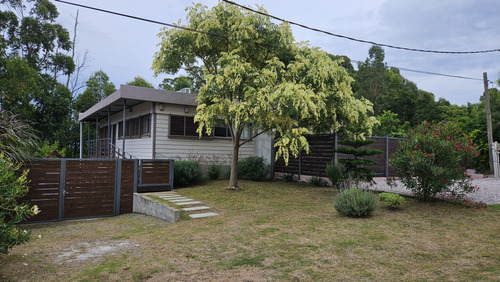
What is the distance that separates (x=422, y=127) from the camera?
7.49 m

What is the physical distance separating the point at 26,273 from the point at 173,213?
3092mm

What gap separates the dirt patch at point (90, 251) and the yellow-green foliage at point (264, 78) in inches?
155

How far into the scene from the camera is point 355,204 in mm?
6039

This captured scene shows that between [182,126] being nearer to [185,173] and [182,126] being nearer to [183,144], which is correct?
[183,144]

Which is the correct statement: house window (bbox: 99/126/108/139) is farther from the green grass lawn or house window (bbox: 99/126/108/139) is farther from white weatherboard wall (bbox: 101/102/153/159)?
the green grass lawn

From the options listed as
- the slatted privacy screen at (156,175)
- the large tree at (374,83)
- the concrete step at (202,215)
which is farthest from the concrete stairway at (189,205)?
the large tree at (374,83)

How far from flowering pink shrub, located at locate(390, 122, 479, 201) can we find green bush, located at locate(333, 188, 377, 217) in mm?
1544

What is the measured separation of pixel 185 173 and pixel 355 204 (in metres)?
6.54

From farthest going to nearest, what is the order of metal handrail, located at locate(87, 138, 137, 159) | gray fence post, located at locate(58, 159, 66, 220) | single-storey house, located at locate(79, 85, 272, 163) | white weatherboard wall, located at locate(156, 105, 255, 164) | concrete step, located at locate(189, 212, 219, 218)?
1. metal handrail, located at locate(87, 138, 137, 159)
2. white weatherboard wall, located at locate(156, 105, 255, 164)
3. single-storey house, located at locate(79, 85, 272, 163)
4. gray fence post, located at locate(58, 159, 66, 220)
5. concrete step, located at locate(189, 212, 219, 218)

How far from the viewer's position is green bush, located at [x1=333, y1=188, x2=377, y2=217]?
19.9 ft

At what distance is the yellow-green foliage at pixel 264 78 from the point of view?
25.2 feet

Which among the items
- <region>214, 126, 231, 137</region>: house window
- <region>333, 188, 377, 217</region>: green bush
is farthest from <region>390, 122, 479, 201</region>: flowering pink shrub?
<region>214, 126, 231, 137</region>: house window

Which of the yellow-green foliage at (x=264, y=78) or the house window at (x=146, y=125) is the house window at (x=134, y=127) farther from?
the yellow-green foliage at (x=264, y=78)

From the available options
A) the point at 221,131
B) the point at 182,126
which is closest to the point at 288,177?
the point at 221,131
